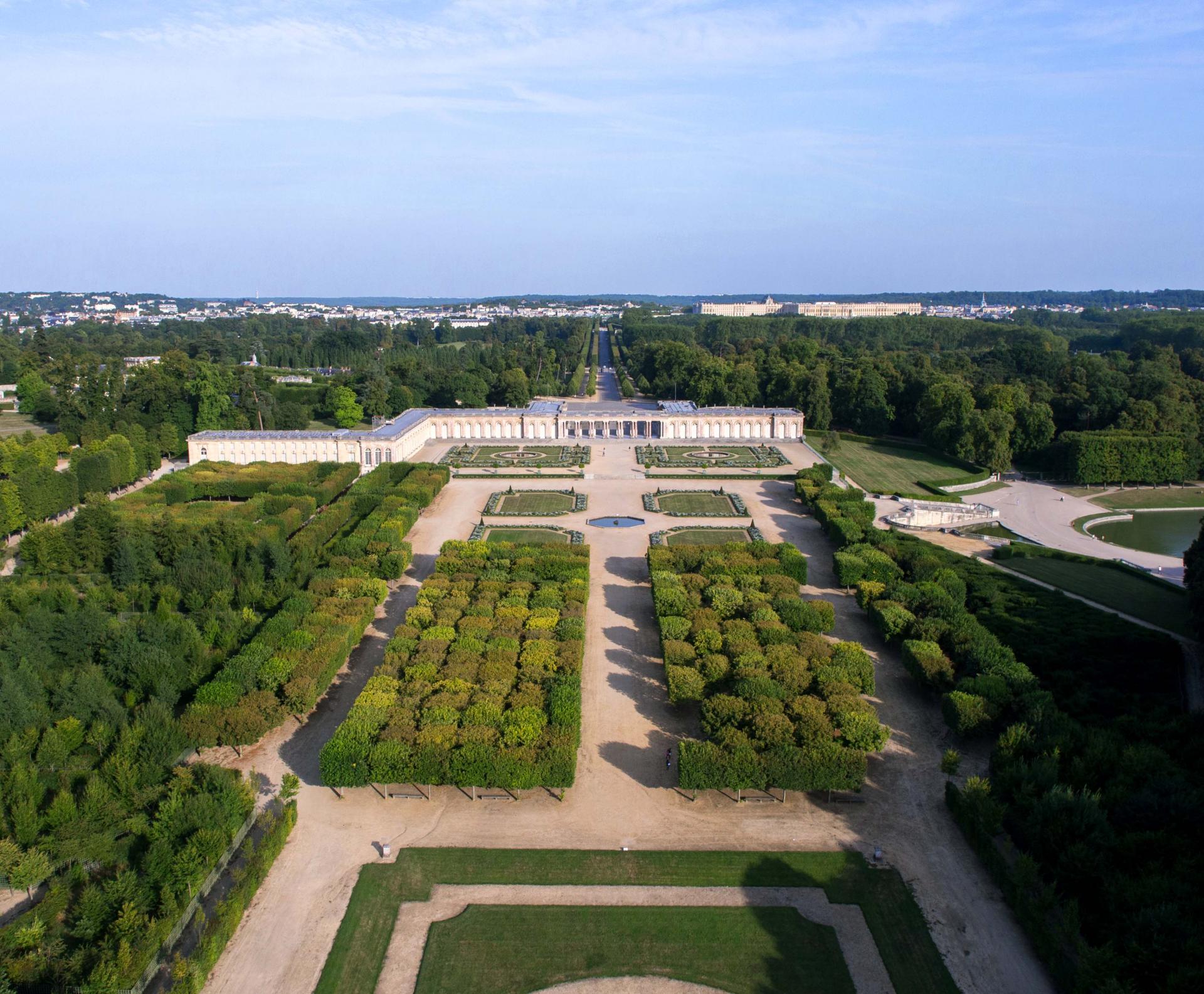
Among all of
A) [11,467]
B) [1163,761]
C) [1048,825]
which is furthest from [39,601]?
[1163,761]

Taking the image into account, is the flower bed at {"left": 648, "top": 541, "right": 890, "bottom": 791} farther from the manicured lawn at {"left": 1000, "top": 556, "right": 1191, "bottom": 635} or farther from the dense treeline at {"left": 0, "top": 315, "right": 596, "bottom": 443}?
the dense treeline at {"left": 0, "top": 315, "right": 596, "bottom": 443}

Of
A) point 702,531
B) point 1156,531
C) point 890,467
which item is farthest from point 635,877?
point 890,467

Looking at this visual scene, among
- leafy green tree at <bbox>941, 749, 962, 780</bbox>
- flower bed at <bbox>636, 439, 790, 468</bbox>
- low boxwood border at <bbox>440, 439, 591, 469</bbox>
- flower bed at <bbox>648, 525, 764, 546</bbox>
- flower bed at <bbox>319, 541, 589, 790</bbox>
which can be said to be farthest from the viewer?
flower bed at <bbox>636, 439, 790, 468</bbox>

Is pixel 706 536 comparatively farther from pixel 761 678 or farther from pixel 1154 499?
pixel 1154 499

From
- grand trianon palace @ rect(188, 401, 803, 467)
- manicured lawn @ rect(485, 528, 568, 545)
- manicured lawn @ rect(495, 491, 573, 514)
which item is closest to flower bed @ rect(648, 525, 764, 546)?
manicured lawn @ rect(485, 528, 568, 545)

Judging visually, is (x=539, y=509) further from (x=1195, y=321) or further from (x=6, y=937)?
(x=1195, y=321)

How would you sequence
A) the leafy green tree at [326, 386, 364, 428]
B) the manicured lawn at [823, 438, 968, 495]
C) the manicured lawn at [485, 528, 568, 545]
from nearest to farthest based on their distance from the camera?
the manicured lawn at [485, 528, 568, 545] < the manicured lawn at [823, 438, 968, 495] < the leafy green tree at [326, 386, 364, 428]
